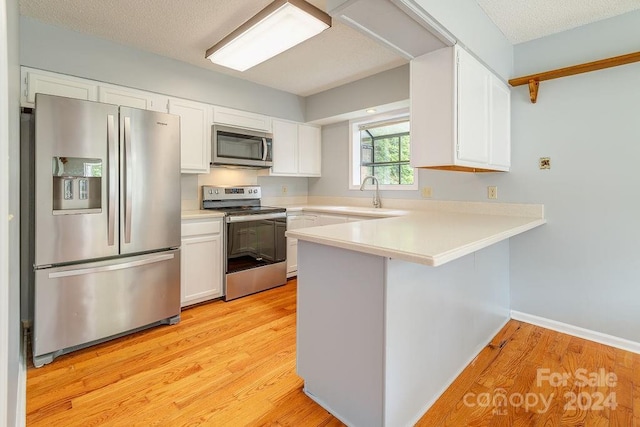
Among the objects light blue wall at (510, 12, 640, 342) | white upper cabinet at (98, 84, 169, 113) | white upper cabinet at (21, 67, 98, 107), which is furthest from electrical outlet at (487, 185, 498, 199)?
white upper cabinet at (21, 67, 98, 107)

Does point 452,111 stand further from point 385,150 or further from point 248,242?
point 248,242

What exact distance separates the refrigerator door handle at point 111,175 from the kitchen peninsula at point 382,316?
1.42 m

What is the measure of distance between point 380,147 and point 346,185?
2.06ft

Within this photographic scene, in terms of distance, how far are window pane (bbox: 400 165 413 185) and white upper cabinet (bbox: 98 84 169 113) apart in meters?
2.51

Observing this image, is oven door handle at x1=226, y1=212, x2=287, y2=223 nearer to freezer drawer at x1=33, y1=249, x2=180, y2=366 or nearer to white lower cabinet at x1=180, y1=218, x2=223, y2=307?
white lower cabinet at x1=180, y1=218, x2=223, y2=307

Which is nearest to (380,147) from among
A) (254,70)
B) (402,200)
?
(402,200)

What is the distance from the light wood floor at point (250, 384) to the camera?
1529 millimetres

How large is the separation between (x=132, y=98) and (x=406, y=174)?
278 centimetres

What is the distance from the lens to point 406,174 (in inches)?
140

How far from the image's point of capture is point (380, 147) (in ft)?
12.7

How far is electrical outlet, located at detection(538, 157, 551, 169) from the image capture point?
240 centimetres

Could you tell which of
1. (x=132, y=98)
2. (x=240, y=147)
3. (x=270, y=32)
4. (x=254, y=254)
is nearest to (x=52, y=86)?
(x=132, y=98)

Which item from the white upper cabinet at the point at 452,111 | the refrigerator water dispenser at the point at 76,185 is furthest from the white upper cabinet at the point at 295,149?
the white upper cabinet at the point at 452,111

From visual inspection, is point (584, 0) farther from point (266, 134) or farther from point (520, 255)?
point (266, 134)
